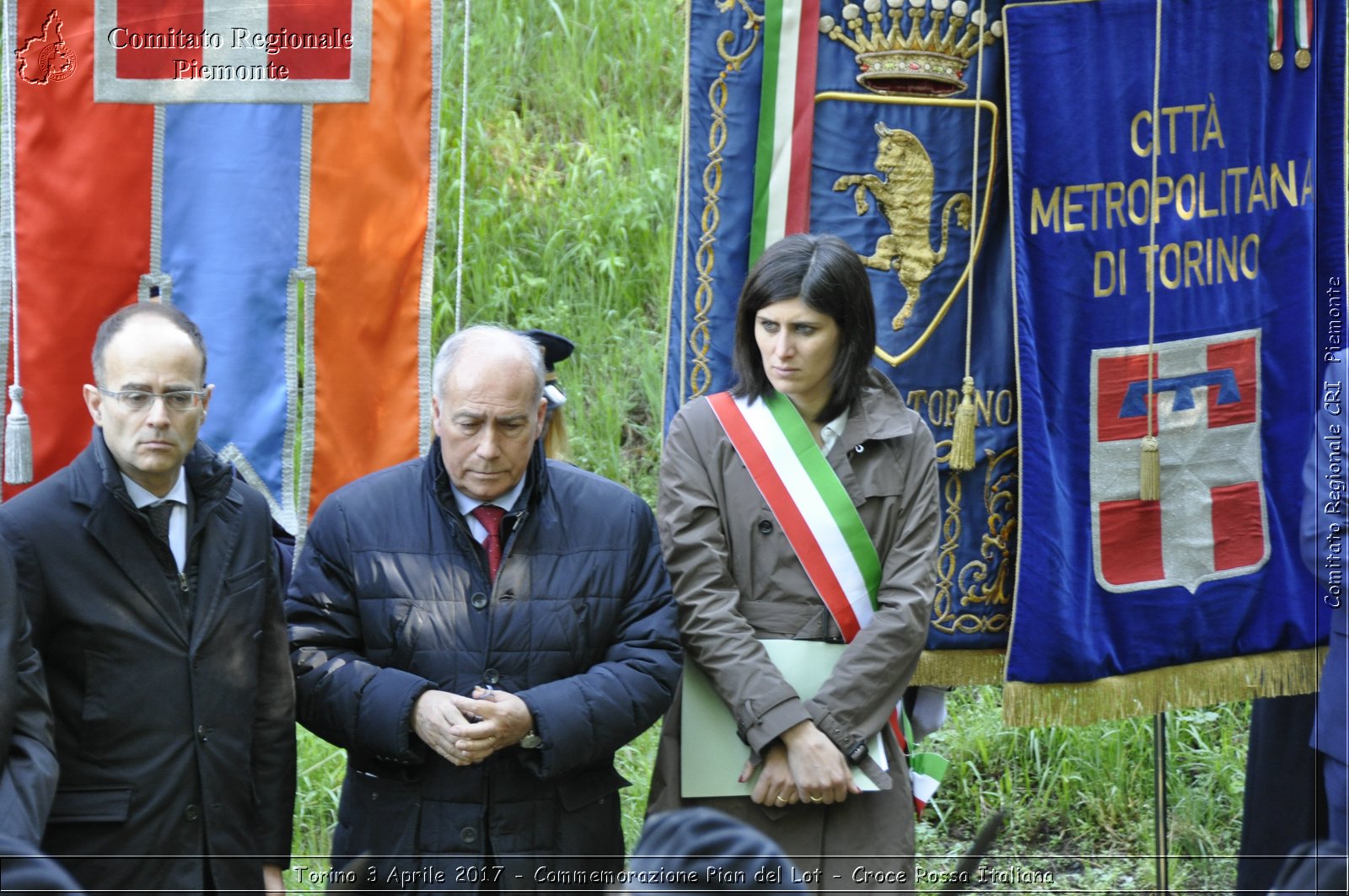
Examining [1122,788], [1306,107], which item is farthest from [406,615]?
[1122,788]

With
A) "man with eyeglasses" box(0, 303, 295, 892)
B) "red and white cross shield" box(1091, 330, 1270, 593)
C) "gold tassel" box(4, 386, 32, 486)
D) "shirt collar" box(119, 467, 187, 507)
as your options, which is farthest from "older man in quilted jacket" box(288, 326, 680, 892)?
"red and white cross shield" box(1091, 330, 1270, 593)

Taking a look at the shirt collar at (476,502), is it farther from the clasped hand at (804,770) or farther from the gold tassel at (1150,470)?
the gold tassel at (1150,470)

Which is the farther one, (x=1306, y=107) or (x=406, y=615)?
(x=1306, y=107)

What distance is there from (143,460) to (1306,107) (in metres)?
3.24

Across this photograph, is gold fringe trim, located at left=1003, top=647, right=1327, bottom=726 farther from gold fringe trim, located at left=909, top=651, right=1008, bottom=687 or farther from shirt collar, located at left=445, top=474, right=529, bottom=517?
shirt collar, located at left=445, top=474, right=529, bottom=517

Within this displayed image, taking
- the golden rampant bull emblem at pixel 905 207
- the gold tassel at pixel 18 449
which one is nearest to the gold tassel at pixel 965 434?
the golden rampant bull emblem at pixel 905 207

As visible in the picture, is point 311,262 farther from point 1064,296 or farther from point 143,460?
point 1064,296

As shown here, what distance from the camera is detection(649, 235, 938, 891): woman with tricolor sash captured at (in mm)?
3207

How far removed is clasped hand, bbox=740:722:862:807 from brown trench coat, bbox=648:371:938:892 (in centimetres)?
3

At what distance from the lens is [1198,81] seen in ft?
13.7

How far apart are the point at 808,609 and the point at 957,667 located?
41.4 inches

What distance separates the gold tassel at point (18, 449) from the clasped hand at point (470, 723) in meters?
1.55

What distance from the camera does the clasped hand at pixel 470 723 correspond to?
282 cm

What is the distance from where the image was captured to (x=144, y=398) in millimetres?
2789
